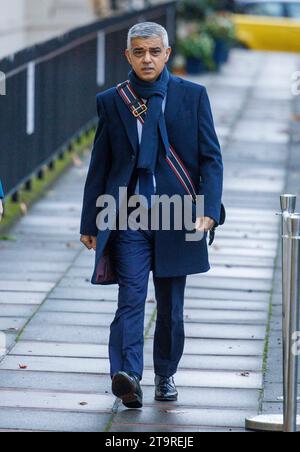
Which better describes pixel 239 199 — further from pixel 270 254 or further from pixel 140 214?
pixel 140 214

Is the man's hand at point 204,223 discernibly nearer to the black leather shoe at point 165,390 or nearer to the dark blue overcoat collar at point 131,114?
the dark blue overcoat collar at point 131,114

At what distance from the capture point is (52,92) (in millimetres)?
13773

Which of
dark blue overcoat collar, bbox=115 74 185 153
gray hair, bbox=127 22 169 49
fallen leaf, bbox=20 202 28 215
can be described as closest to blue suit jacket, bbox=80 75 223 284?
dark blue overcoat collar, bbox=115 74 185 153

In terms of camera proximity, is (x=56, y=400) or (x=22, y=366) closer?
(x=56, y=400)

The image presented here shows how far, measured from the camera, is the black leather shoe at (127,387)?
20.5 ft

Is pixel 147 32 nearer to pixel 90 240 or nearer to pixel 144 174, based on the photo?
pixel 144 174

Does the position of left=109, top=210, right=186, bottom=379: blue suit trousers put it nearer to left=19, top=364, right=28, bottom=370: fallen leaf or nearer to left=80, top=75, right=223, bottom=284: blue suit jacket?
left=80, top=75, right=223, bottom=284: blue suit jacket

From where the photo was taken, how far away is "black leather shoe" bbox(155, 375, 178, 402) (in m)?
6.62

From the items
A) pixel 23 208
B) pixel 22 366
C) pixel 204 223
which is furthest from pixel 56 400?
pixel 23 208

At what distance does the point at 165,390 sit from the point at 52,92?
A: 7.54m

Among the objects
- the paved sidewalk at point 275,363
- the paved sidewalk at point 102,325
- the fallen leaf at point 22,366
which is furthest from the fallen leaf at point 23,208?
the fallen leaf at point 22,366

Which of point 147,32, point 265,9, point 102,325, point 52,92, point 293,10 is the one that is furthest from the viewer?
point 265,9

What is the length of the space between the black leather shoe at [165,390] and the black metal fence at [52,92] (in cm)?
475

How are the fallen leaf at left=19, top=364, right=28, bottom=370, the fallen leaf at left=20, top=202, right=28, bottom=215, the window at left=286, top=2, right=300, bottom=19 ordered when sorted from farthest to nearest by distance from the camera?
the window at left=286, top=2, right=300, bottom=19, the fallen leaf at left=20, top=202, right=28, bottom=215, the fallen leaf at left=19, top=364, right=28, bottom=370
